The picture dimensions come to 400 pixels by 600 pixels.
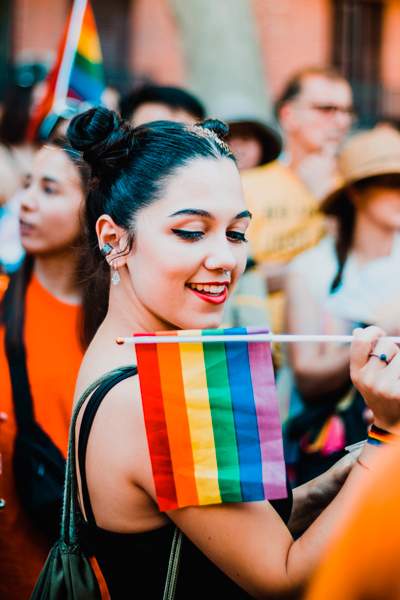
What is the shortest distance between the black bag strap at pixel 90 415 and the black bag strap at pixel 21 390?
0.88 m

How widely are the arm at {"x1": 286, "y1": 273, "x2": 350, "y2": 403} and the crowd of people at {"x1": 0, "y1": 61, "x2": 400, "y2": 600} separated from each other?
10 millimetres

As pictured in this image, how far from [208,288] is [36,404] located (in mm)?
1105

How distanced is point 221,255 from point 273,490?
606 millimetres

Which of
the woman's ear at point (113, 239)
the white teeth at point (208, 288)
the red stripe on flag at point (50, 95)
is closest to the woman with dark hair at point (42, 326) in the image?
the woman's ear at point (113, 239)

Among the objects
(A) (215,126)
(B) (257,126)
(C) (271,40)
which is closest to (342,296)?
(B) (257,126)

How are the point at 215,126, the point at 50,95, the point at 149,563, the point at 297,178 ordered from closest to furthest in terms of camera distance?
the point at 149,563
the point at 215,126
the point at 50,95
the point at 297,178

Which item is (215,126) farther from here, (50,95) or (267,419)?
(50,95)

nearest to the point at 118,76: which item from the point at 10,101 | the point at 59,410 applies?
the point at 10,101

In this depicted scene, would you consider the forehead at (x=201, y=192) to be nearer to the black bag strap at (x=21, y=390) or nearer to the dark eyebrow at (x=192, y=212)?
the dark eyebrow at (x=192, y=212)

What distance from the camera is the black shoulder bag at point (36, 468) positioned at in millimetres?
2234

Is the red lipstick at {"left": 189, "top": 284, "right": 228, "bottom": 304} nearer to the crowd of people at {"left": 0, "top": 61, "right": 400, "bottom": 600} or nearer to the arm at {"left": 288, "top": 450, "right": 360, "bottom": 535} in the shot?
the crowd of people at {"left": 0, "top": 61, "right": 400, "bottom": 600}

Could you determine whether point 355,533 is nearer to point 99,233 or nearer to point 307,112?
point 99,233

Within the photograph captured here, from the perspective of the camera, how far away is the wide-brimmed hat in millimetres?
3396

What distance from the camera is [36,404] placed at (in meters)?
2.42
